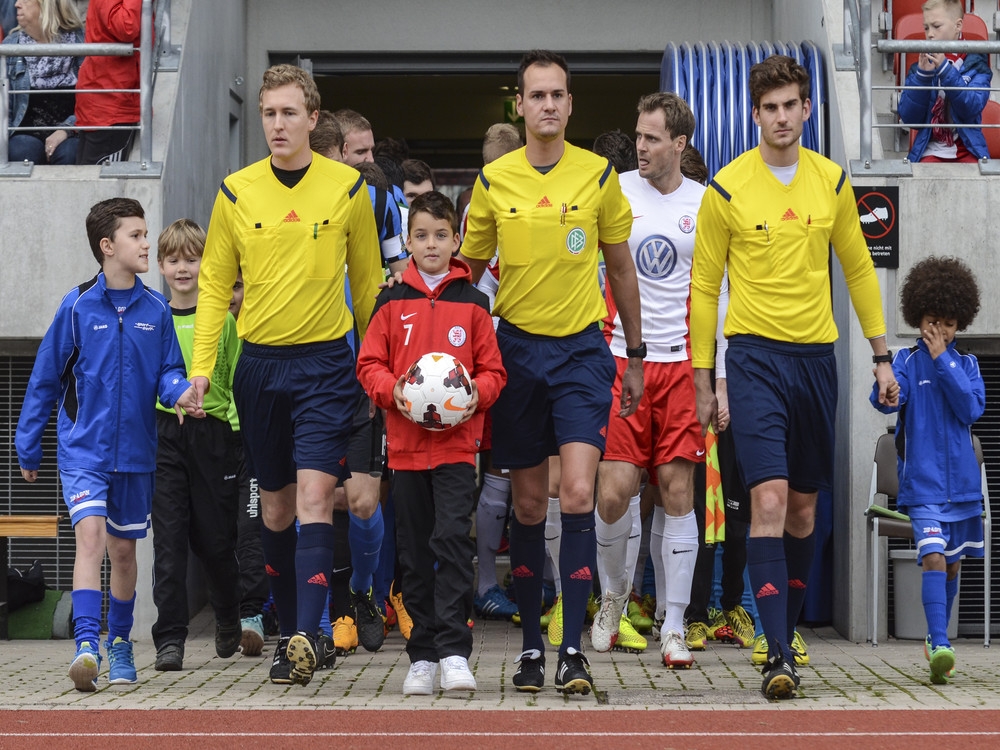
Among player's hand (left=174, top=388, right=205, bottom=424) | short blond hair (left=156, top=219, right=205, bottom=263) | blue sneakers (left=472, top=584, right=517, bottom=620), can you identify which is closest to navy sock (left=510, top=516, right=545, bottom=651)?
player's hand (left=174, top=388, right=205, bottom=424)

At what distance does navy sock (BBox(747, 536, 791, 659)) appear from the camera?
20.8 ft

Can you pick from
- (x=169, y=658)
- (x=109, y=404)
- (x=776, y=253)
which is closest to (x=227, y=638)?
(x=169, y=658)

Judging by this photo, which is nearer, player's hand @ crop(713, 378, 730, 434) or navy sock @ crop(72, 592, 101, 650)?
navy sock @ crop(72, 592, 101, 650)

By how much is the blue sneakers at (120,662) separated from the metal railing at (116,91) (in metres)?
3.34

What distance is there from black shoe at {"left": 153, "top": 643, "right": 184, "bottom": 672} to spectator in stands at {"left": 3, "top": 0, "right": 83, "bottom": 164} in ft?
12.4

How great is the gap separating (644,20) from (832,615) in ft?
18.3

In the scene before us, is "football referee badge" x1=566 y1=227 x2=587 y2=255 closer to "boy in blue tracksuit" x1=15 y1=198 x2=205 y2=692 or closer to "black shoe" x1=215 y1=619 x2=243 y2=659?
"boy in blue tracksuit" x1=15 y1=198 x2=205 y2=692

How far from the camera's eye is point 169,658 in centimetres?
765

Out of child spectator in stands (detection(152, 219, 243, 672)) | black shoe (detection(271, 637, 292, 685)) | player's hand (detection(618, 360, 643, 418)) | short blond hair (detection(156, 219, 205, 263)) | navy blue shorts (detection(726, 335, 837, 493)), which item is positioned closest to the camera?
black shoe (detection(271, 637, 292, 685))

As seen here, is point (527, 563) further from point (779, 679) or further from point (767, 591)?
point (779, 679)

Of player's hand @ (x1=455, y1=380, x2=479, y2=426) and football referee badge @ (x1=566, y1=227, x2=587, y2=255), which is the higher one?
football referee badge @ (x1=566, y1=227, x2=587, y2=255)
